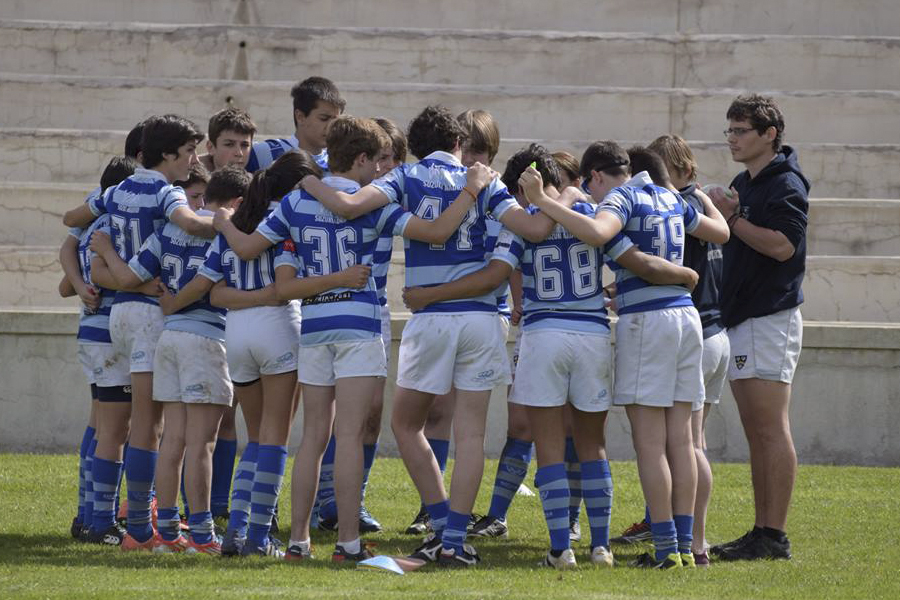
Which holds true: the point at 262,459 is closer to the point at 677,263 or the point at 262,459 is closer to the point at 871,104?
the point at 677,263

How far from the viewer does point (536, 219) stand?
654 cm

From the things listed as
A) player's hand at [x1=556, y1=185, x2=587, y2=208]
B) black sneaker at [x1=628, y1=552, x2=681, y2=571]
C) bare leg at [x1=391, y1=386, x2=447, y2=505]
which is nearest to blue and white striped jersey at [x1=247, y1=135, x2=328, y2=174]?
player's hand at [x1=556, y1=185, x2=587, y2=208]

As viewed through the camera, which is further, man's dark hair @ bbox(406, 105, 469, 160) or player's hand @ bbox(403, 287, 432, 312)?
man's dark hair @ bbox(406, 105, 469, 160)

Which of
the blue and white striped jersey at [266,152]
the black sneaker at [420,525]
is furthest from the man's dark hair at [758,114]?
the black sneaker at [420,525]

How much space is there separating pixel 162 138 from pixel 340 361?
4.83 ft

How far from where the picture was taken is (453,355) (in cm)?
660

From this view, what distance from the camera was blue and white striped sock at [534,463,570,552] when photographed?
6582 millimetres

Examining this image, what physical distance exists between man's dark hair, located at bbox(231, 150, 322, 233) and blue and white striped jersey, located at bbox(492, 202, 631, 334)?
1025 mm

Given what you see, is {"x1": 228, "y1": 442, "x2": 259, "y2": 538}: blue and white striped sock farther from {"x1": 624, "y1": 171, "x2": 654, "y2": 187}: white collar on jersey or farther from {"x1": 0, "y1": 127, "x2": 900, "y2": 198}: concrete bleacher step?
{"x1": 0, "y1": 127, "x2": 900, "y2": 198}: concrete bleacher step

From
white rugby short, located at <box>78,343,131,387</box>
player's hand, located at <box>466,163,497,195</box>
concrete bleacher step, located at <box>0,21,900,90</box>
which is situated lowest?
white rugby short, located at <box>78,343,131,387</box>

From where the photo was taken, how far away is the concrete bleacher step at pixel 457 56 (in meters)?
14.3

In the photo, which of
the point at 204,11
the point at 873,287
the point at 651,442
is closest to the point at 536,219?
the point at 651,442

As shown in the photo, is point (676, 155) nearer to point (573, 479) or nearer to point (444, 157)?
point (444, 157)

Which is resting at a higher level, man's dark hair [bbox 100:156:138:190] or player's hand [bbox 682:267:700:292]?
man's dark hair [bbox 100:156:138:190]
